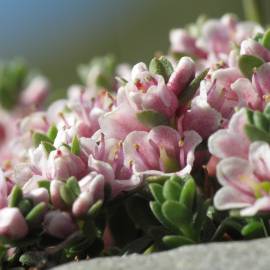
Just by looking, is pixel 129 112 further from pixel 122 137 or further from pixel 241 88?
pixel 241 88

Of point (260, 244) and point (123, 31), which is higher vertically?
point (260, 244)

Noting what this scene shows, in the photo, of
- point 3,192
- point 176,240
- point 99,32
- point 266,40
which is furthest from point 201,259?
point 99,32

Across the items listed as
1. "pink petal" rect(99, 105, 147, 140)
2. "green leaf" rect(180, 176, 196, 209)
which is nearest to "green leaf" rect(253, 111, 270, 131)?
"green leaf" rect(180, 176, 196, 209)

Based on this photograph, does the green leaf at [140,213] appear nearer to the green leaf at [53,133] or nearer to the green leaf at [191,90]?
the green leaf at [191,90]

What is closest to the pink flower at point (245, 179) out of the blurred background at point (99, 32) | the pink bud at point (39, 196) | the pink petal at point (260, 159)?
the pink petal at point (260, 159)

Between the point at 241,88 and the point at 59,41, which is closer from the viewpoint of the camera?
the point at 241,88

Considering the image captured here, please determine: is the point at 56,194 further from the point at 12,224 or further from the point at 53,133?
the point at 53,133

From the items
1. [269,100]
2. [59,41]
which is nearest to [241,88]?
[269,100]
